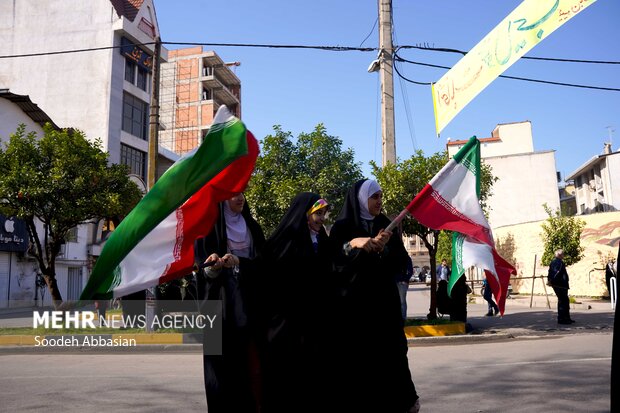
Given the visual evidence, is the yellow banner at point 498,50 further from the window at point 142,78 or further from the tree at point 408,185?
the window at point 142,78

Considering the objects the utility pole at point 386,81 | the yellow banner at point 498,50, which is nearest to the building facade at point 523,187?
the utility pole at point 386,81

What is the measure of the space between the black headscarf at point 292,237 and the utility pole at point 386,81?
28.5ft

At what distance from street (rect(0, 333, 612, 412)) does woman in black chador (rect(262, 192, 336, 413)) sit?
1.42m

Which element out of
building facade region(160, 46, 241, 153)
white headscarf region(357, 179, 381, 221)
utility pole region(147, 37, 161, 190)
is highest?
building facade region(160, 46, 241, 153)

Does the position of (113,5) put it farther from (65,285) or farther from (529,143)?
(529,143)

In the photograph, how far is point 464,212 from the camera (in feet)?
14.4

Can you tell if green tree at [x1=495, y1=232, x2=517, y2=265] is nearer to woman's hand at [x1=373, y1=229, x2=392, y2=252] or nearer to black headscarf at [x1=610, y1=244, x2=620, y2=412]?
woman's hand at [x1=373, y1=229, x2=392, y2=252]

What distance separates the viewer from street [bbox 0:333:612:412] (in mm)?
5090

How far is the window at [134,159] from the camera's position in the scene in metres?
32.4

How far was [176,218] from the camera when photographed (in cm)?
402

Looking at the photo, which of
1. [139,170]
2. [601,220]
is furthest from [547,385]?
[139,170]

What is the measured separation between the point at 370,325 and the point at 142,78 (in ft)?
110

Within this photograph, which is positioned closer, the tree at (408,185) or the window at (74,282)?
the tree at (408,185)

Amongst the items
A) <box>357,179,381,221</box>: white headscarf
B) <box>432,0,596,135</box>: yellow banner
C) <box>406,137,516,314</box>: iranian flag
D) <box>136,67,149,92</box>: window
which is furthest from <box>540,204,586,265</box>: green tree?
<box>136,67,149,92</box>: window
